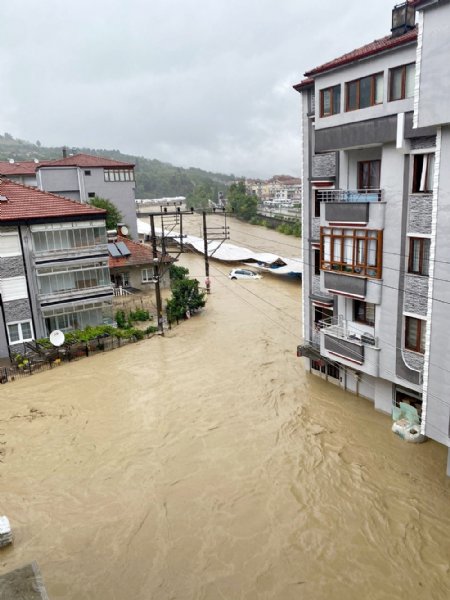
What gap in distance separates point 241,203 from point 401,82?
68777mm

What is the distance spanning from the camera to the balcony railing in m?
13.9

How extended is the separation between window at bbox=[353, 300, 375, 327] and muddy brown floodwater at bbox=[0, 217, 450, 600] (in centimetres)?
323

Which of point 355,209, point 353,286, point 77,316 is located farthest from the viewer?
point 77,316

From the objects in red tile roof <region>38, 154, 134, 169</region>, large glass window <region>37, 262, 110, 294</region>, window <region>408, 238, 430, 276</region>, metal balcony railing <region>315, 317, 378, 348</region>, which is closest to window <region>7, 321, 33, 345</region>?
large glass window <region>37, 262, 110, 294</region>

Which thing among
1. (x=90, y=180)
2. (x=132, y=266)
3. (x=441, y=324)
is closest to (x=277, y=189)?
(x=90, y=180)

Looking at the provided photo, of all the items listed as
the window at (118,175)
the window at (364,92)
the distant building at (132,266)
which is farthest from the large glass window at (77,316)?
the window at (118,175)

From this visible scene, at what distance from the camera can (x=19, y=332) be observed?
22.4m

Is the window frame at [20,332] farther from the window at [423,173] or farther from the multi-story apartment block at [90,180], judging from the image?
the multi-story apartment block at [90,180]

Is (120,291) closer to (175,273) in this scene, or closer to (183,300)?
(175,273)

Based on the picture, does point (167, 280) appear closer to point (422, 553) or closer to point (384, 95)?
point (384, 95)

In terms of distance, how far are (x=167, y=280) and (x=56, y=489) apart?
2463cm

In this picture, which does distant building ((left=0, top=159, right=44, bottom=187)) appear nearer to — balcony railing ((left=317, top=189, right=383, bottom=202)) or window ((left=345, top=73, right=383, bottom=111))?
balcony railing ((left=317, top=189, right=383, bottom=202))

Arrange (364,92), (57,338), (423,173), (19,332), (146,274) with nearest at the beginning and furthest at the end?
(423,173), (364,92), (57,338), (19,332), (146,274)

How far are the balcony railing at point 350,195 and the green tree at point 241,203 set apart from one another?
209ft
